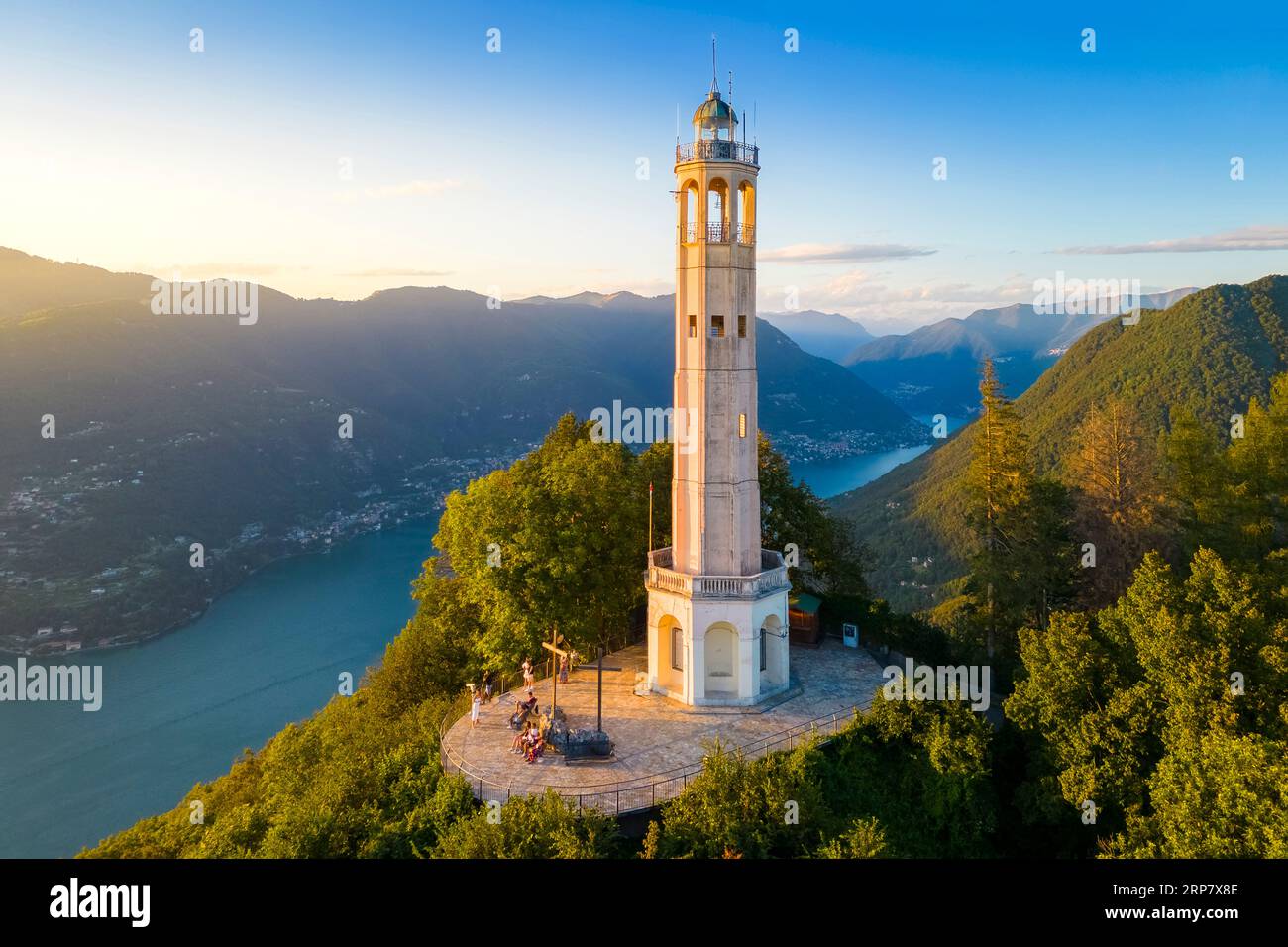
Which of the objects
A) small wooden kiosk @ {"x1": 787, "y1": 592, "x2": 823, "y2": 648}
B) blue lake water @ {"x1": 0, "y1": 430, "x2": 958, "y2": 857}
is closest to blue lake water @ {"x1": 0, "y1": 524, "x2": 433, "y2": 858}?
blue lake water @ {"x1": 0, "y1": 430, "x2": 958, "y2": 857}

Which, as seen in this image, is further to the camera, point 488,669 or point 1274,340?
point 1274,340

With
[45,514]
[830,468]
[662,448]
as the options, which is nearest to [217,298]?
[45,514]

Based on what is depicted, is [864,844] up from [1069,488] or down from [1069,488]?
down

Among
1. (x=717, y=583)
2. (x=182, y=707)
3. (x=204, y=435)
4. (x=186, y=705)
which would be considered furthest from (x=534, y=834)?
(x=204, y=435)
